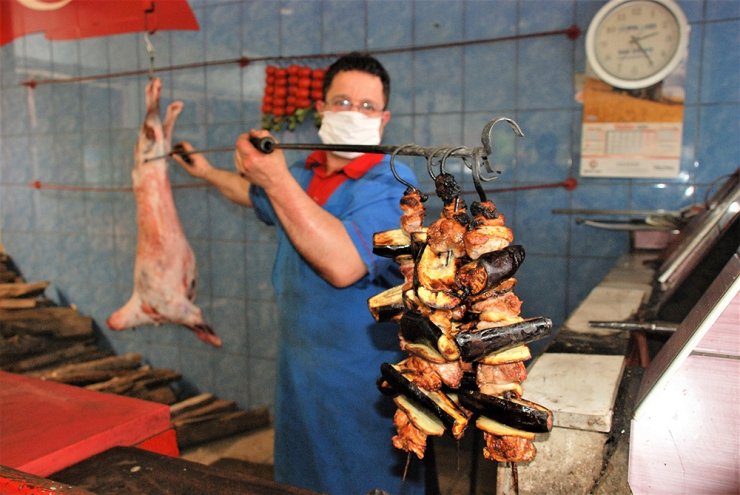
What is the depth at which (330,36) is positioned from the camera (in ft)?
12.2

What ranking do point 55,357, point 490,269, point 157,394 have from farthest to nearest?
point 55,357 → point 157,394 → point 490,269

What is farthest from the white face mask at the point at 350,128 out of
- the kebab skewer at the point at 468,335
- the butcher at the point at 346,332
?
the kebab skewer at the point at 468,335

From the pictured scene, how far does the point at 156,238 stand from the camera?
3.48 meters

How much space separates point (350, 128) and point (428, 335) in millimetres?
1278

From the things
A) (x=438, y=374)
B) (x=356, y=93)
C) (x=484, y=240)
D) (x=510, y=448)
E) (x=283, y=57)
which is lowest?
(x=510, y=448)

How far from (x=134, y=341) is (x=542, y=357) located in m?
3.98

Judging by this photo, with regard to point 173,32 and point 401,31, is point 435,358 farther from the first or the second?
point 173,32

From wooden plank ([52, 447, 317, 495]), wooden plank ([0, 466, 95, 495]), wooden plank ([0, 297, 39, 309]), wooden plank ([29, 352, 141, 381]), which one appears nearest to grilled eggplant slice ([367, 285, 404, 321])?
wooden plank ([52, 447, 317, 495])

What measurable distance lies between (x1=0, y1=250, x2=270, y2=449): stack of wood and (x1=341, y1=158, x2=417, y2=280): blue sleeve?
252cm

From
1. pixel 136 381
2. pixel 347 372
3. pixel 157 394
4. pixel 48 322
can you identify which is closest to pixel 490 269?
pixel 347 372

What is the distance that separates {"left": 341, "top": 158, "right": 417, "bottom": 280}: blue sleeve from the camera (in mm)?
1874

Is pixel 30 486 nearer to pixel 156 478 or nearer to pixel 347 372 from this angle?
pixel 156 478

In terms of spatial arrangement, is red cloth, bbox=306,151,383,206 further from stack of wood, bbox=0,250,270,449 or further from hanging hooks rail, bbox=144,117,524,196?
stack of wood, bbox=0,250,270,449

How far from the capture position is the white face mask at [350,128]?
83.4 inches
